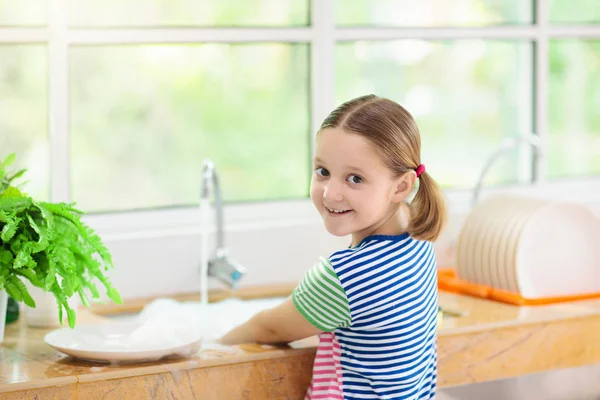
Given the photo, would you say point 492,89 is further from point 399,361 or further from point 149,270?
point 399,361

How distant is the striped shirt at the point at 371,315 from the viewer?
1.69 meters

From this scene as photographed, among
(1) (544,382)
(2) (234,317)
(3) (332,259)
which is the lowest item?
(1) (544,382)

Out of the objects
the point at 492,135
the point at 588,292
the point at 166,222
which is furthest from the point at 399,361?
the point at 492,135

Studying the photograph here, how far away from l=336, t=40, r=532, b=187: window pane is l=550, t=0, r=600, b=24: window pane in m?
0.17

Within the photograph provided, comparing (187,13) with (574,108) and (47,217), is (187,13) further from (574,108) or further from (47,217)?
(574,108)

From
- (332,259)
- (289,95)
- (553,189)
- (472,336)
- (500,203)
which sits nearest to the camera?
(332,259)

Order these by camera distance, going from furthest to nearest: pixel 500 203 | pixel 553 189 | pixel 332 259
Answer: pixel 553 189 → pixel 500 203 → pixel 332 259

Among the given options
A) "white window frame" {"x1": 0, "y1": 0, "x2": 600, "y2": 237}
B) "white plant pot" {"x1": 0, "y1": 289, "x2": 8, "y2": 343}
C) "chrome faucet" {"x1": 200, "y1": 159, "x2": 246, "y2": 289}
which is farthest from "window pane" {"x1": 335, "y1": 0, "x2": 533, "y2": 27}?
"white plant pot" {"x1": 0, "y1": 289, "x2": 8, "y2": 343}

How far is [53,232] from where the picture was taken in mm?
1737

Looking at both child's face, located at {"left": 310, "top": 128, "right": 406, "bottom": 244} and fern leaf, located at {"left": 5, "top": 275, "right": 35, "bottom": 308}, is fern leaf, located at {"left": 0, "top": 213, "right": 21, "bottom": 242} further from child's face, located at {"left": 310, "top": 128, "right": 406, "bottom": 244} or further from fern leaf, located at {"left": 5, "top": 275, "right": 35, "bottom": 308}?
child's face, located at {"left": 310, "top": 128, "right": 406, "bottom": 244}

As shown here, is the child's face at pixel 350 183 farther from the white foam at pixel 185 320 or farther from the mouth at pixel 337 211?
the white foam at pixel 185 320

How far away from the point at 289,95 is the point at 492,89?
0.66m

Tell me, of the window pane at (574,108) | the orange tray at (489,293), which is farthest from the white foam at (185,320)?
the window pane at (574,108)

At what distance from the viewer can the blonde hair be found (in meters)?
1.70
